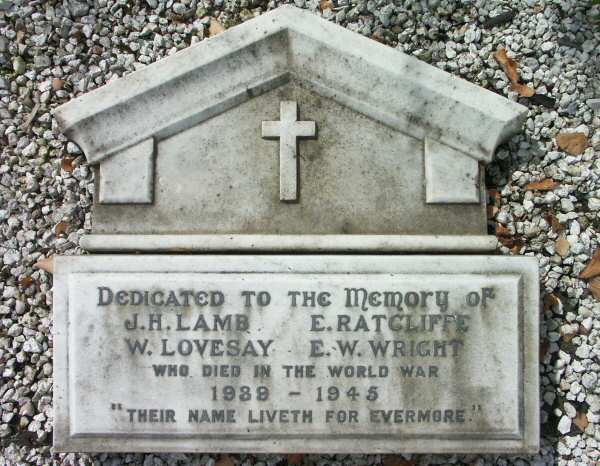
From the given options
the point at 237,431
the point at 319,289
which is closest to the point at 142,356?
the point at 237,431

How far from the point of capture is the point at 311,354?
254cm

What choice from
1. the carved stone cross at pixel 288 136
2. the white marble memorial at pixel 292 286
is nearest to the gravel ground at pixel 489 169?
the white marble memorial at pixel 292 286

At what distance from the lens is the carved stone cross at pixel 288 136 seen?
268 centimetres

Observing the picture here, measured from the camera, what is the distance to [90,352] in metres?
2.56

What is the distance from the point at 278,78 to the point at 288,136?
0.85 ft

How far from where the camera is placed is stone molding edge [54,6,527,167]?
2.66m

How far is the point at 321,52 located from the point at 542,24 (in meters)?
1.17

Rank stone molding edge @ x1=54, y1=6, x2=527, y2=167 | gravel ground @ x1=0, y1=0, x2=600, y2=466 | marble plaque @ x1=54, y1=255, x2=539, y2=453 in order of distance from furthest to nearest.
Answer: gravel ground @ x1=0, y1=0, x2=600, y2=466 → stone molding edge @ x1=54, y1=6, x2=527, y2=167 → marble plaque @ x1=54, y1=255, x2=539, y2=453

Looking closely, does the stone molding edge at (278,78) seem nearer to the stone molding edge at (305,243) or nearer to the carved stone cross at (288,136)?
the carved stone cross at (288,136)

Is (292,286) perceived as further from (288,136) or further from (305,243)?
(288,136)

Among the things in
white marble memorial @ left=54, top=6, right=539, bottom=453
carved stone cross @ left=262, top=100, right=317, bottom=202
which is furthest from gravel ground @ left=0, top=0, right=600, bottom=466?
carved stone cross @ left=262, top=100, right=317, bottom=202

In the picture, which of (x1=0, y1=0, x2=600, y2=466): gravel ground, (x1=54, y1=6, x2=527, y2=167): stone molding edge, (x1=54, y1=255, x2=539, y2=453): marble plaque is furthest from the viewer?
(x1=0, y1=0, x2=600, y2=466): gravel ground

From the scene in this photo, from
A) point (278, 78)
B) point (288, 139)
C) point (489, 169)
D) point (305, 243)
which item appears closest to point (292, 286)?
point (305, 243)

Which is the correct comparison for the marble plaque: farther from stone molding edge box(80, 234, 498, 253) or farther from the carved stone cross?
the carved stone cross
